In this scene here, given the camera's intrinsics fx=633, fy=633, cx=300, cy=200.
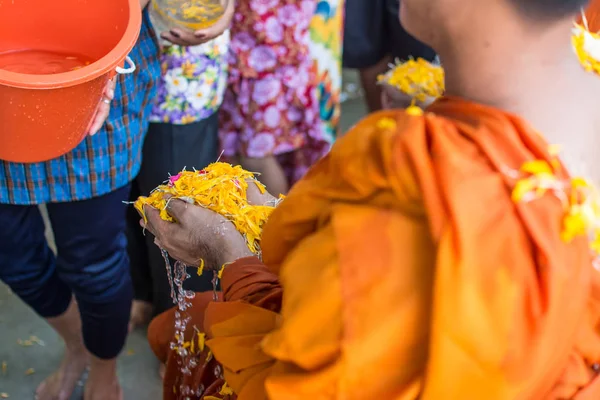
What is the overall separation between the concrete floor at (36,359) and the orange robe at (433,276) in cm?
143

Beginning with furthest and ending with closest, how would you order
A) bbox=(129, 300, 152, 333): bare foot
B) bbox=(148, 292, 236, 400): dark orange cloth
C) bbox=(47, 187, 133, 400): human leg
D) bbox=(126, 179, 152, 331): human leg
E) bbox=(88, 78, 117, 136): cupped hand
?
1. bbox=(129, 300, 152, 333): bare foot
2. bbox=(126, 179, 152, 331): human leg
3. bbox=(47, 187, 133, 400): human leg
4. bbox=(88, 78, 117, 136): cupped hand
5. bbox=(148, 292, 236, 400): dark orange cloth

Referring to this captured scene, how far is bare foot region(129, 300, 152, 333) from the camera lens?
2.14 metres

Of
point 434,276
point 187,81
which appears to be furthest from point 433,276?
point 187,81

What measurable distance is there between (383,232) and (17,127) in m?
0.88

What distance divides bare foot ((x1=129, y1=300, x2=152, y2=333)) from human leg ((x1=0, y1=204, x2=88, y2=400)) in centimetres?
26

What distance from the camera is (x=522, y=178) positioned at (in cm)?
61

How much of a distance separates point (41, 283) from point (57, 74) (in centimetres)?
73

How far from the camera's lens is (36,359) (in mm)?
2012

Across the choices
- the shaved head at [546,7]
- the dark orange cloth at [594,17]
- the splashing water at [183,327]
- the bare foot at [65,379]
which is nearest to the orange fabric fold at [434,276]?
the shaved head at [546,7]

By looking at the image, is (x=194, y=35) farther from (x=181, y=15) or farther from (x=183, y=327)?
(x=183, y=327)

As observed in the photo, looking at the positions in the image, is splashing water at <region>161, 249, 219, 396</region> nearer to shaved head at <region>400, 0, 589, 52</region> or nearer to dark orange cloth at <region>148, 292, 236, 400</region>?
dark orange cloth at <region>148, 292, 236, 400</region>

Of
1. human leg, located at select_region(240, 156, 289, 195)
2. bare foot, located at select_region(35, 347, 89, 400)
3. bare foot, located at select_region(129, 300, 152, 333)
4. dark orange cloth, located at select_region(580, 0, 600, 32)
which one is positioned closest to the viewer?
dark orange cloth, located at select_region(580, 0, 600, 32)

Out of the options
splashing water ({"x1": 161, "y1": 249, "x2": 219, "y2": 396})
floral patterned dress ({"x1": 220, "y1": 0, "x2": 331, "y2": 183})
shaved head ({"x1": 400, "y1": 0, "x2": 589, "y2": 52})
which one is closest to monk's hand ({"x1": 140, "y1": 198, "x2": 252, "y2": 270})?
splashing water ({"x1": 161, "y1": 249, "x2": 219, "y2": 396})

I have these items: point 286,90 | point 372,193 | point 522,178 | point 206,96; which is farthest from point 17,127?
point 286,90
